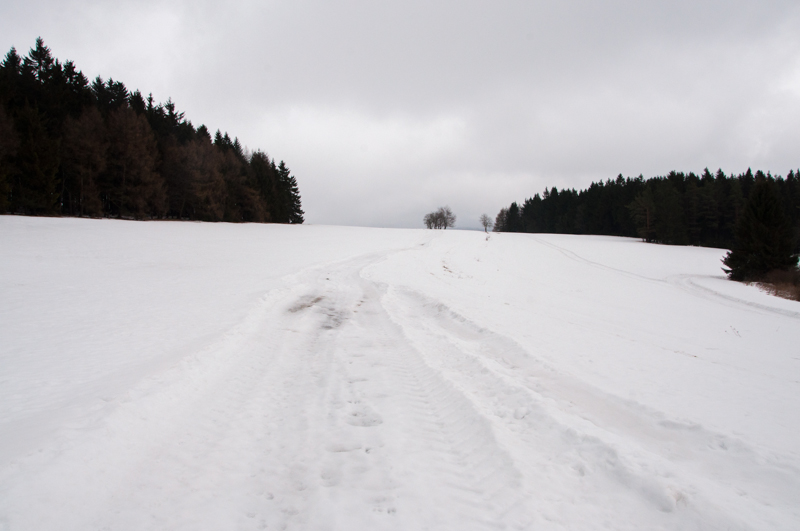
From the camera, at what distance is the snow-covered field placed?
2.65 m

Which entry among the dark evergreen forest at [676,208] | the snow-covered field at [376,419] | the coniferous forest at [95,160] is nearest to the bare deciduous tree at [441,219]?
the dark evergreen forest at [676,208]

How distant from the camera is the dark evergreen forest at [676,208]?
55250 millimetres

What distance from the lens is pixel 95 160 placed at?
32656mm

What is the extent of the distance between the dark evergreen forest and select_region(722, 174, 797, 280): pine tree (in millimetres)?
1636


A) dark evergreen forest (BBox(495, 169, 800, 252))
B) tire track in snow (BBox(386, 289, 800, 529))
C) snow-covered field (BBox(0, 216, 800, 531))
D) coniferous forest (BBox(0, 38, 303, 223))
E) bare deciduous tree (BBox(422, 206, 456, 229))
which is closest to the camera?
snow-covered field (BBox(0, 216, 800, 531))

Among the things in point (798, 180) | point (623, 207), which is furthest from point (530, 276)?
point (798, 180)

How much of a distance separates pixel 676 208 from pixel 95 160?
7692 centimetres

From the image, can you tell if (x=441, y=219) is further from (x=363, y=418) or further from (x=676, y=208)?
(x=363, y=418)

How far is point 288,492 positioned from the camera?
9.35 feet

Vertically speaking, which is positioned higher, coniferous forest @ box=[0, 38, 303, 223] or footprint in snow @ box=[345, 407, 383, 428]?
coniferous forest @ box=[0, 38, 303, 223]

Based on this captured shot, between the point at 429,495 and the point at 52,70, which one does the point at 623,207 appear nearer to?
the point at 429,495

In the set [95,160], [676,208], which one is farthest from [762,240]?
[95,160]

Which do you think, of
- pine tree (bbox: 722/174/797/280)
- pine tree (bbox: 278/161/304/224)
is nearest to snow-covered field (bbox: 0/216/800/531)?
pine tree (bbox: 722/174/797/280)

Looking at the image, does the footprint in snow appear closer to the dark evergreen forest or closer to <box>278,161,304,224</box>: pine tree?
the dark evergreen forest
